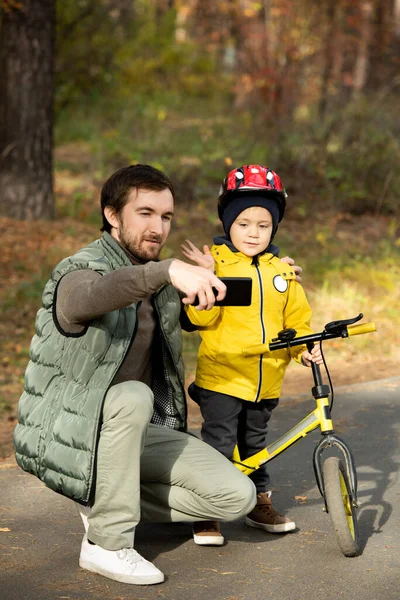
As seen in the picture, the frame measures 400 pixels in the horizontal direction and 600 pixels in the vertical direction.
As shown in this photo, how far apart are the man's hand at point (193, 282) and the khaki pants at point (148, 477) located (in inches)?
25.0

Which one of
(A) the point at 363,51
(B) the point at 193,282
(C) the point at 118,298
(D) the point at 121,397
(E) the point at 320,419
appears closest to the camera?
(B) the point at 193,282

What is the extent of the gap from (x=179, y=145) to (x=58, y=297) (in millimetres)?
11460

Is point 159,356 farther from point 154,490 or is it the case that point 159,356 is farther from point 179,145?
point 179,145

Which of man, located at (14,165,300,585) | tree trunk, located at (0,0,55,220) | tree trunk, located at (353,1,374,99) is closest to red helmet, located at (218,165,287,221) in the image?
man, located at (14,165,300,585)

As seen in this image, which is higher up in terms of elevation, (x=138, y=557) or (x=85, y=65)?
(x=85, y=65)

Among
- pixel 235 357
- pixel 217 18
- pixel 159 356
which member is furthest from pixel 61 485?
pixel 217 18

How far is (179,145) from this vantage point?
49.4ft

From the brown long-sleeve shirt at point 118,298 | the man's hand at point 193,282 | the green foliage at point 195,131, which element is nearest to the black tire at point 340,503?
the brown long-sleeve shirt at point 118,298

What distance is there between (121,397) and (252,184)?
1284 mm

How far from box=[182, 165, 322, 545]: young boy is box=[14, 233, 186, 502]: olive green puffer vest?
346mm

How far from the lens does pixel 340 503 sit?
404 cm

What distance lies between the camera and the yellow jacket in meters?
4.50

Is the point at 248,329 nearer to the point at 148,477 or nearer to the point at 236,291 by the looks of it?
the point at 236,291

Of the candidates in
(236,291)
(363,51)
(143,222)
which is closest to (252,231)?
(143,222)
